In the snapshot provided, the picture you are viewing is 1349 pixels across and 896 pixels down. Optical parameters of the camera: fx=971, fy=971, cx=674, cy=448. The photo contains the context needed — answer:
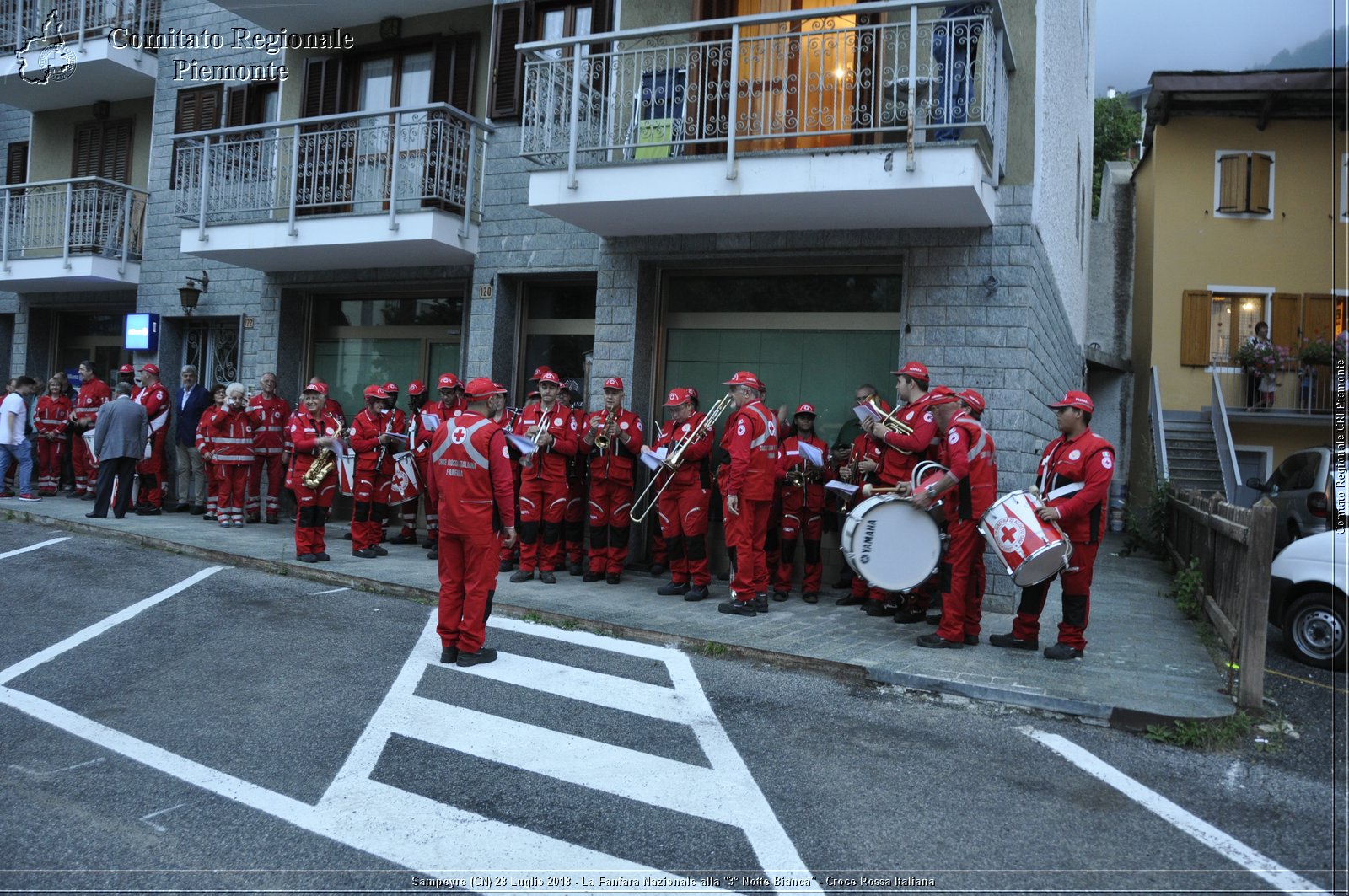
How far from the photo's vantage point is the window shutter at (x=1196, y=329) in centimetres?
2047

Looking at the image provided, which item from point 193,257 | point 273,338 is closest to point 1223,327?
point 273,338

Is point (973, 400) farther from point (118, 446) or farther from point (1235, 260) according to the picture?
point (1235, 260)

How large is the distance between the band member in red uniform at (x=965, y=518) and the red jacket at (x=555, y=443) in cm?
404

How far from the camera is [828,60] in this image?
1023cm

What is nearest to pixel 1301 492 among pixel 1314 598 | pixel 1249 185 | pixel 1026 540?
pixel 1314 598

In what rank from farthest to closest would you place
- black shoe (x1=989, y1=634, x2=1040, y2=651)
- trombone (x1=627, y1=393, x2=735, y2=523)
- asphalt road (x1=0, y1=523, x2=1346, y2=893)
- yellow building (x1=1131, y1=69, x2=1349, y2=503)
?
yellow building (x1=1131, y1=69, x2=1349, y2=503)
trombone (x1=627, y1=393, x2=735, y2=523)
black shoe (x1=989, y1=634, x2=1040, y2=651)
asphalt road (x1=0, y1=523, x2=1346, y2=893)

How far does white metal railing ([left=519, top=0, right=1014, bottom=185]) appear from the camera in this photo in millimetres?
8906

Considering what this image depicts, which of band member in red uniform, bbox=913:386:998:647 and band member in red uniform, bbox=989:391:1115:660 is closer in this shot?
band member in red uniform, bbox=989:391:1115:660

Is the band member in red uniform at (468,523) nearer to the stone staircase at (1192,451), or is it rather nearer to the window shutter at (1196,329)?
the stone staircase at (1192,451)

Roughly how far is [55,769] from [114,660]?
2.12 m

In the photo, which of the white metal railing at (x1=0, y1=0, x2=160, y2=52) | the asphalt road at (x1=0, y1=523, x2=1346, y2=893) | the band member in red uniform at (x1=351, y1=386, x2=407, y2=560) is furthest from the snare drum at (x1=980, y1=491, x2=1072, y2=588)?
the white metal railing at (x1=0, y1=0, x2=160, y2=52)

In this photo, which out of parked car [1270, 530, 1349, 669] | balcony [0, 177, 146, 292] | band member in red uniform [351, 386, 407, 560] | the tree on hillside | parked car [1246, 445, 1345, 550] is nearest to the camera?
parked car [1270, 530, 1349, 669]

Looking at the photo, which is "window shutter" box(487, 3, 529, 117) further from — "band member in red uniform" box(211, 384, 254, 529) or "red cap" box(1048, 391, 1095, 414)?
"red cap" box(1048, 391, 1095, 414)

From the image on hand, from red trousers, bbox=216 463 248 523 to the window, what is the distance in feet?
65.3
